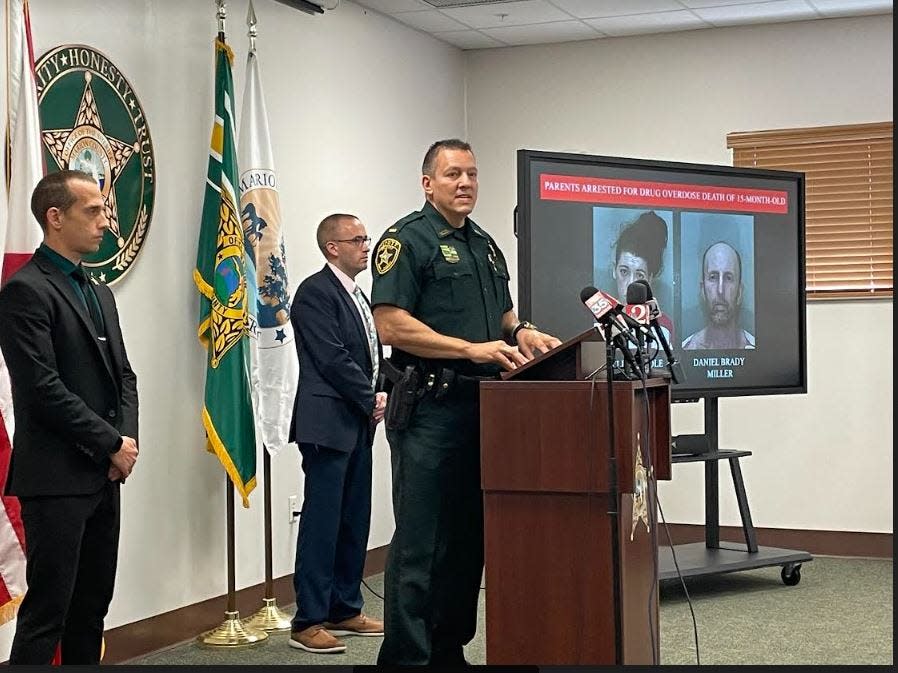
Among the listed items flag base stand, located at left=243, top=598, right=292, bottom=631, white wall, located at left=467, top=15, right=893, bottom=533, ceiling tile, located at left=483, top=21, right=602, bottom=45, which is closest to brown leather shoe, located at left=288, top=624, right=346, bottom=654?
flag base stand, located at left=243, top=598, right=292, bottom=631

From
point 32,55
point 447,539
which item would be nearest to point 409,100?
point 32,55

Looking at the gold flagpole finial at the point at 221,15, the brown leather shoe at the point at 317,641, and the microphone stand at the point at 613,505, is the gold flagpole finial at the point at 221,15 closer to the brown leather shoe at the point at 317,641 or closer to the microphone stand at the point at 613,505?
the brown leather shoe at the point at 317,641

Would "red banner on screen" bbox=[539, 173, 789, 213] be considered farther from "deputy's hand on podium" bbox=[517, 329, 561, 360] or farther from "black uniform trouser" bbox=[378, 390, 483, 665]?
"black uniform trouser" bbox=[378, 390, 483, 665]

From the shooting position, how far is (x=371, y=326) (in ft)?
16.3

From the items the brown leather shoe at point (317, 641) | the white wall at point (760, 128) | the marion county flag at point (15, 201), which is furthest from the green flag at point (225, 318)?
the white wall at point (760, 128)

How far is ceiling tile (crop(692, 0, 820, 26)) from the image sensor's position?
6.20m

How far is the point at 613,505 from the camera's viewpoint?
2.75m

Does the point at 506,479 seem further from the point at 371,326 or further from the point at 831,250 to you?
the point at 831,250

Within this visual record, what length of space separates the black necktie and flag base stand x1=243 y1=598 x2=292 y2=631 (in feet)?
6.08

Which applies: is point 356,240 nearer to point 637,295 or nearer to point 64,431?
point 64,431

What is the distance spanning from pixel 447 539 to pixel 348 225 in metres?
1.88

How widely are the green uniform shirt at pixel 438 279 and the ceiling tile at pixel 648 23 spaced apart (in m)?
3.34

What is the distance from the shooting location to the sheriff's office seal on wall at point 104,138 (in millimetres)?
4098

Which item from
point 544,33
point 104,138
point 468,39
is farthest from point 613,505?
point 468,39
